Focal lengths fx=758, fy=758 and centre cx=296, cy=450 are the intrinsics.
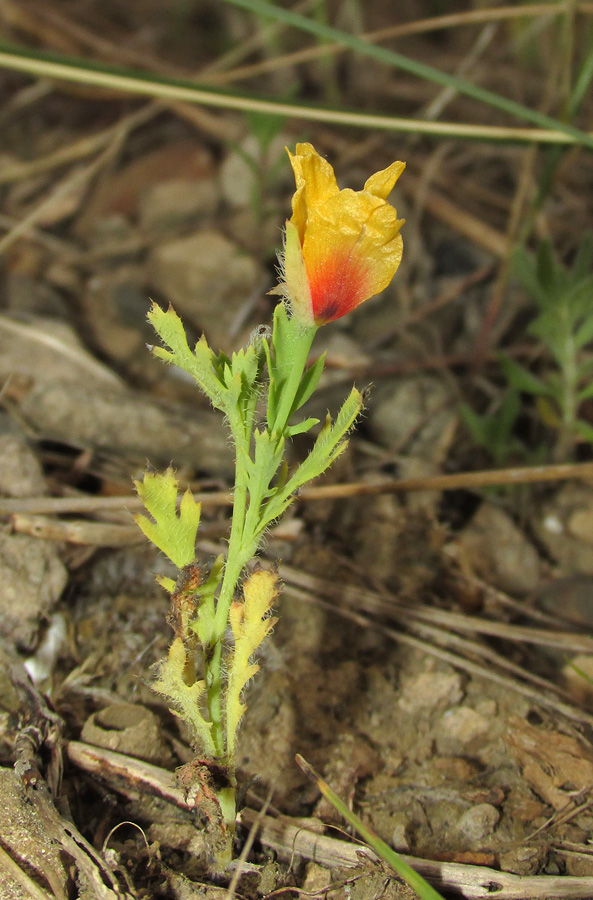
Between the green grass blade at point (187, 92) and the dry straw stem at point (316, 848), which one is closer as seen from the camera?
the dry straw stem at point (316, 848)

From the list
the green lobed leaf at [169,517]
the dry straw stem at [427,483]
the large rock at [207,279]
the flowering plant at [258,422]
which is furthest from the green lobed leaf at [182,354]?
the large rock at [207,279]

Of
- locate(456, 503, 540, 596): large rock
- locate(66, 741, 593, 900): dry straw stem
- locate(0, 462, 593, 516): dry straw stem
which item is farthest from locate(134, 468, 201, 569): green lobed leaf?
locate(456, 503, 540, 596): large rock

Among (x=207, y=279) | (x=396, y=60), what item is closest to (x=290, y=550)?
(x=396, y=60)

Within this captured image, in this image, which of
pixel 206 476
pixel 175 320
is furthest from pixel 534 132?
pixel 175 320

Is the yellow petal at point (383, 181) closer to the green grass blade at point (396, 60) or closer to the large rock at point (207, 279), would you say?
the green grass blade at point (396, 60)

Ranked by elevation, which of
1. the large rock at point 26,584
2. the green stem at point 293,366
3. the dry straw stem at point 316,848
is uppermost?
the green stem at point 293,366

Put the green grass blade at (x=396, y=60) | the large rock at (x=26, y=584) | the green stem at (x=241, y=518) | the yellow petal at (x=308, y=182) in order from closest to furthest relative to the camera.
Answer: the yellow petal at (x=308, y=182) < the green stem at (x=241, y=518) < the large rock at (x=26, y=584) < the green grass blade at (x=396, y=60)

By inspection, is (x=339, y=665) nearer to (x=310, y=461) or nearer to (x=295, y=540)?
(x=295, y=540)
